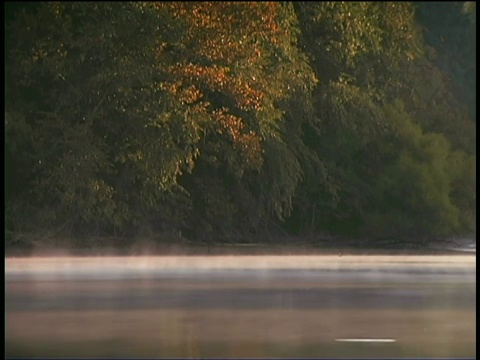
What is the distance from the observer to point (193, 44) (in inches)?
1672

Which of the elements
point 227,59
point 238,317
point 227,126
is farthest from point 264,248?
point 238,317

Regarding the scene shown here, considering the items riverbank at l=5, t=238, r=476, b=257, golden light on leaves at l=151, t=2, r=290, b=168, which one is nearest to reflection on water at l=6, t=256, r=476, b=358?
riverbank at l=5, t=238, r=476, b=257

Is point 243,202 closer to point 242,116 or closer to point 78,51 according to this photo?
point 242,116

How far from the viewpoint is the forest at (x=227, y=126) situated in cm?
4012

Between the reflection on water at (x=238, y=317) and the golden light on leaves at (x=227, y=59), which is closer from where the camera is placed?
the reflection on water at (x=238, y=317)

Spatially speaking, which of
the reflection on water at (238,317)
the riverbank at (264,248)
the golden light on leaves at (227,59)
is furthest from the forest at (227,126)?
the reflection on water at (238,317)

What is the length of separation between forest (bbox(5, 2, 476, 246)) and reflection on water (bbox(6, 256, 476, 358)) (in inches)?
691

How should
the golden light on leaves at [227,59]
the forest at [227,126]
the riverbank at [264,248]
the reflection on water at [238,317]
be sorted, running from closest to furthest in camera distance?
the reflection on water at [238,317]
the riverbank at [264,248]
the forest at [227,126]
the golden light on leaves at [227,59]

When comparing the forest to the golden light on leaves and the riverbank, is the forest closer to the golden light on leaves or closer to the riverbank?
the golden light on leaves

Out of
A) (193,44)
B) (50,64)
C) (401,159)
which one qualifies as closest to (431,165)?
(401,159)

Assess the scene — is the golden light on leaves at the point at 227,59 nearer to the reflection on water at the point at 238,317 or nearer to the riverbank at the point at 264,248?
the riverbank at the point at 264,248

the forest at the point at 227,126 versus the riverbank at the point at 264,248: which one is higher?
the forest at the point at 227,126

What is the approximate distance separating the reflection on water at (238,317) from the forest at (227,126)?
1755 cm

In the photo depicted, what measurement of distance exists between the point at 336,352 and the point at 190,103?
30862mm
